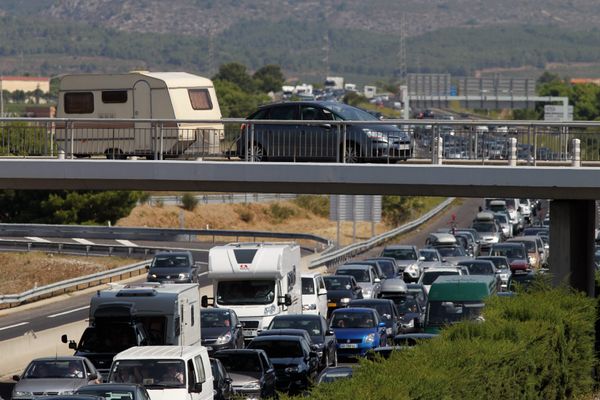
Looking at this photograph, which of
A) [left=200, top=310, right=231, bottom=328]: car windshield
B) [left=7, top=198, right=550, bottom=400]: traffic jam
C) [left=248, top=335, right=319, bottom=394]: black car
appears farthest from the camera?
[left=200, top=310, right=231, bottom=328]: car windshield

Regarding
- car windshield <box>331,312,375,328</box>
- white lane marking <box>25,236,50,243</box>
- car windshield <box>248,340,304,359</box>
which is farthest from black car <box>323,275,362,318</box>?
white lane marking <box>25,236,50,243</box>

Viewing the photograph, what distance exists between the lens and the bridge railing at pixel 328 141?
29844mm

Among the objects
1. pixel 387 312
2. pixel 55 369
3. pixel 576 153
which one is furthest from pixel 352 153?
pixel 55 369

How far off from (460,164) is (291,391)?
5.85 metres

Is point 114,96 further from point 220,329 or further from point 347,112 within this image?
point 347,112

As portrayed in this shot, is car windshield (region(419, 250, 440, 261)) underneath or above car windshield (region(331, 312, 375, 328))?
underneath

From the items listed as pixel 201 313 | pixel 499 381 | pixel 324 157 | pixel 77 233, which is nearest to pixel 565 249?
pixel 324 157

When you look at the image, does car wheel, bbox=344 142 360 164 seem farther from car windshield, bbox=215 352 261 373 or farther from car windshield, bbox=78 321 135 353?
car windshield, bbox=78 321 135 353

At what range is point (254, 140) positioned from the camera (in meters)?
31.4

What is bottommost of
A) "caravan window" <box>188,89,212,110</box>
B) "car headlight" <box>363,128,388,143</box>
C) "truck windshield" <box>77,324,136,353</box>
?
"truck windshield" <box>77,324,136,353</box>

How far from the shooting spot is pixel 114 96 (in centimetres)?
3794

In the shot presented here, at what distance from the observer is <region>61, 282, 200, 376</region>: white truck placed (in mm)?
27875

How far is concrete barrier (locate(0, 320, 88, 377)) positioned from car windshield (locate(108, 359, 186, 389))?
10336 mm

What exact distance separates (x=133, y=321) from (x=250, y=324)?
8.22 m
